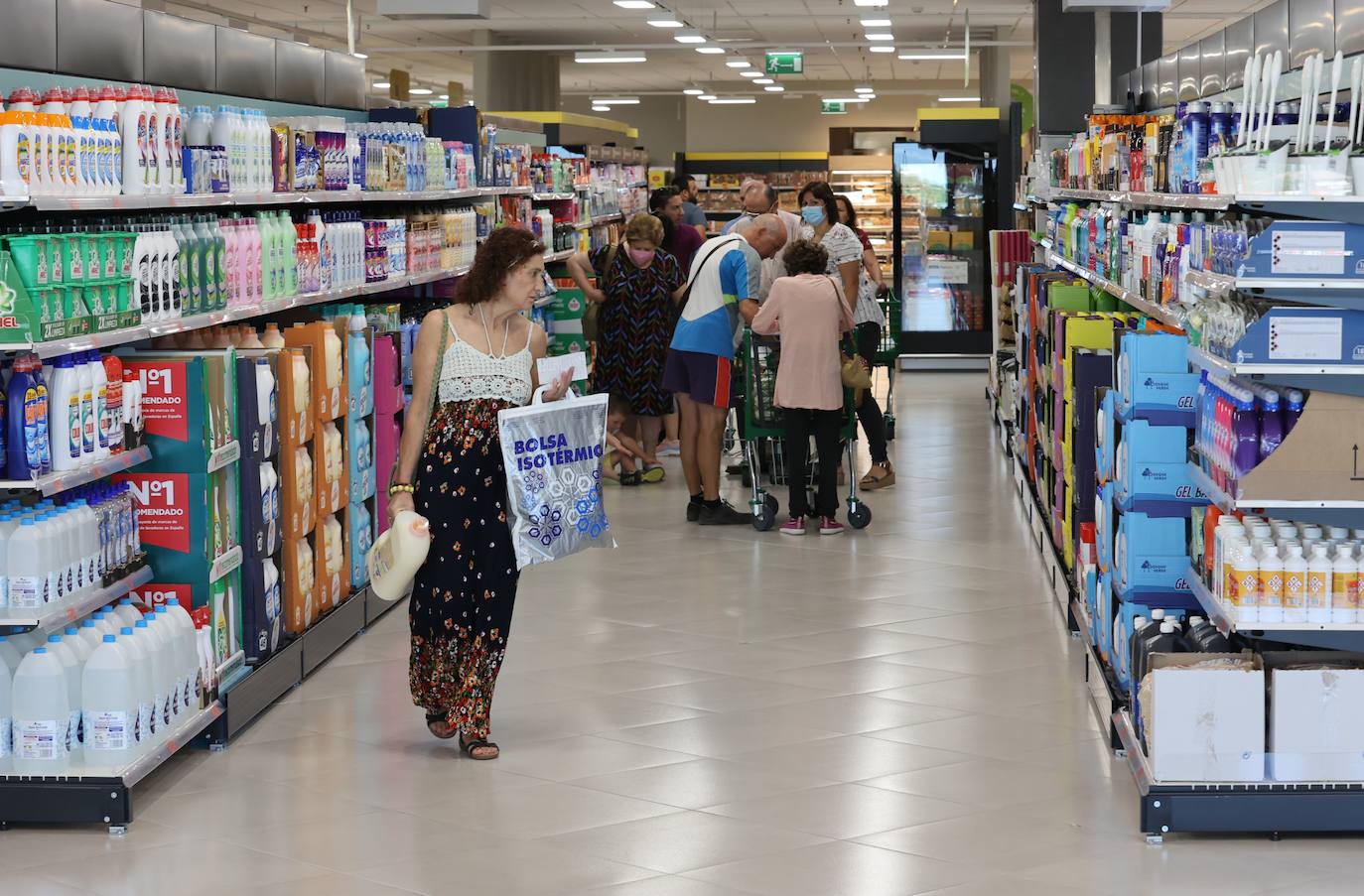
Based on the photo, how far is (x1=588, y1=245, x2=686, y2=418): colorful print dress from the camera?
9.84 metres

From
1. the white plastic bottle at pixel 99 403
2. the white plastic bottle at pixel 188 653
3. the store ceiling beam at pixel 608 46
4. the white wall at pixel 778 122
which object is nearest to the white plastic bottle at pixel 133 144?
the white plastic bottle at pixel 99 403

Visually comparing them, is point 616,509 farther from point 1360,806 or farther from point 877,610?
point 1360,806

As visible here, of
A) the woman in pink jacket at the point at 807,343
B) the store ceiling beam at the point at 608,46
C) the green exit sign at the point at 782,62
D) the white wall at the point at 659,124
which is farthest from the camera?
the white wall at the point at 659,124

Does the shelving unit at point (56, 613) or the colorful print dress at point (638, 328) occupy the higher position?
the colorful print dress at point (638, 328)

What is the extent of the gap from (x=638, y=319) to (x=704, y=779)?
5.55 m

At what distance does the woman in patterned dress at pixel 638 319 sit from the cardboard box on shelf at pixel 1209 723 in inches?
237

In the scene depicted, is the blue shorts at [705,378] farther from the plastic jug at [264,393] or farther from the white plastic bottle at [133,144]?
the white plastic bottle at [133,144]

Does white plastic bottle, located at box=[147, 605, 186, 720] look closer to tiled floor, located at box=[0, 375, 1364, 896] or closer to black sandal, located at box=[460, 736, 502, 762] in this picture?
tiled floor, located at box=[0, 375, 1364, 896]

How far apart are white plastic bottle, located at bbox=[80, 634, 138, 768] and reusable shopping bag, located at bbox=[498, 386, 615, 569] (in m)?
1.12

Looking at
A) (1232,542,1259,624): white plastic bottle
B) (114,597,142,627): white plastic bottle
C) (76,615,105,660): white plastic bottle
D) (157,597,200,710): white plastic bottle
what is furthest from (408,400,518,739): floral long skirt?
(1232,542,1259,624): white plastic bottle

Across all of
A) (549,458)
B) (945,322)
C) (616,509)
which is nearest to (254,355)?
(549,458)

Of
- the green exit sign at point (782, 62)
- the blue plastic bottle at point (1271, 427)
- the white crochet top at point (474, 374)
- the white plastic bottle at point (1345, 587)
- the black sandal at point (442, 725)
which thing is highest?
the green exit sign at point (782, 62)

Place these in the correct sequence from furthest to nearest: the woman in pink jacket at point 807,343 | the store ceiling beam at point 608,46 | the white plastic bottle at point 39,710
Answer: the store ceiling beam at point 608,46, the woman in pink jacket at point 807,343, the white plastic bottle at point 39,710

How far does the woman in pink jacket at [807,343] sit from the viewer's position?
796 cm
